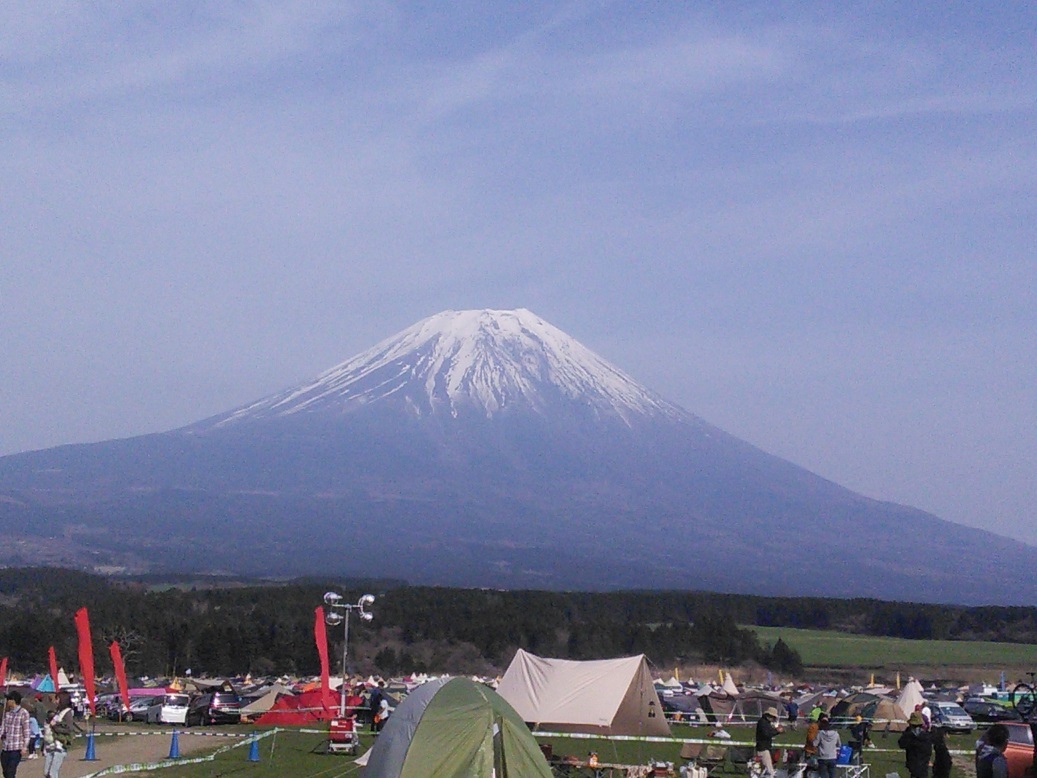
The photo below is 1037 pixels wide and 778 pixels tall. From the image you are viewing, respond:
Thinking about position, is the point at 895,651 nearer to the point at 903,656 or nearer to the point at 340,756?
the point at 903,656

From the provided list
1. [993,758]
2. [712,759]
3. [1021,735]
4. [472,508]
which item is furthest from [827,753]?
[472,508]

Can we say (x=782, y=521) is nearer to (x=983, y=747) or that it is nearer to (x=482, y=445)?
(x=482, y=445)

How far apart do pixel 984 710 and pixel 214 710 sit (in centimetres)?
1773

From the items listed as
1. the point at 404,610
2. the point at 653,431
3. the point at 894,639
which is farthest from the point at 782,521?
the point at 404,610

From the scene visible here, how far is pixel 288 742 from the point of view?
87.7 feet

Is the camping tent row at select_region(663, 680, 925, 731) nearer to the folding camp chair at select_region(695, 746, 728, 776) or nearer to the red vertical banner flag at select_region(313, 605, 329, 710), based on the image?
the red vertical banner flag at select_region(313, 605, 329, 710)

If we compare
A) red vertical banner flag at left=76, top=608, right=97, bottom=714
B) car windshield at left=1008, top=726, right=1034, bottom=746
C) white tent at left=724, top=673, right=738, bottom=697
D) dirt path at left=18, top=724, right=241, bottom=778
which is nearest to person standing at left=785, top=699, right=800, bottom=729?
white tent at left=724, top=673, right=738, bottom=697

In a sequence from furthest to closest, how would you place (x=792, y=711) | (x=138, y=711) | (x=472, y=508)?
(x=472, y=508)
(x=138, y=711)
(x=792, y=711)

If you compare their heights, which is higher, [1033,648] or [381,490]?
[381,490]

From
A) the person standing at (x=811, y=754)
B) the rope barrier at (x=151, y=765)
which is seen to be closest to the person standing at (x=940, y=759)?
the person standing at (x=811, y=754)

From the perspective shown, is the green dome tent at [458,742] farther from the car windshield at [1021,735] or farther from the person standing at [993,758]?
the car windshield at [1021,735]

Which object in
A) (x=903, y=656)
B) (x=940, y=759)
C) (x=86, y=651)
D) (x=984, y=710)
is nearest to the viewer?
(x=940, y=759)

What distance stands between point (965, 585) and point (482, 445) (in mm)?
59815

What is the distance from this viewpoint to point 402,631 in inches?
2421
